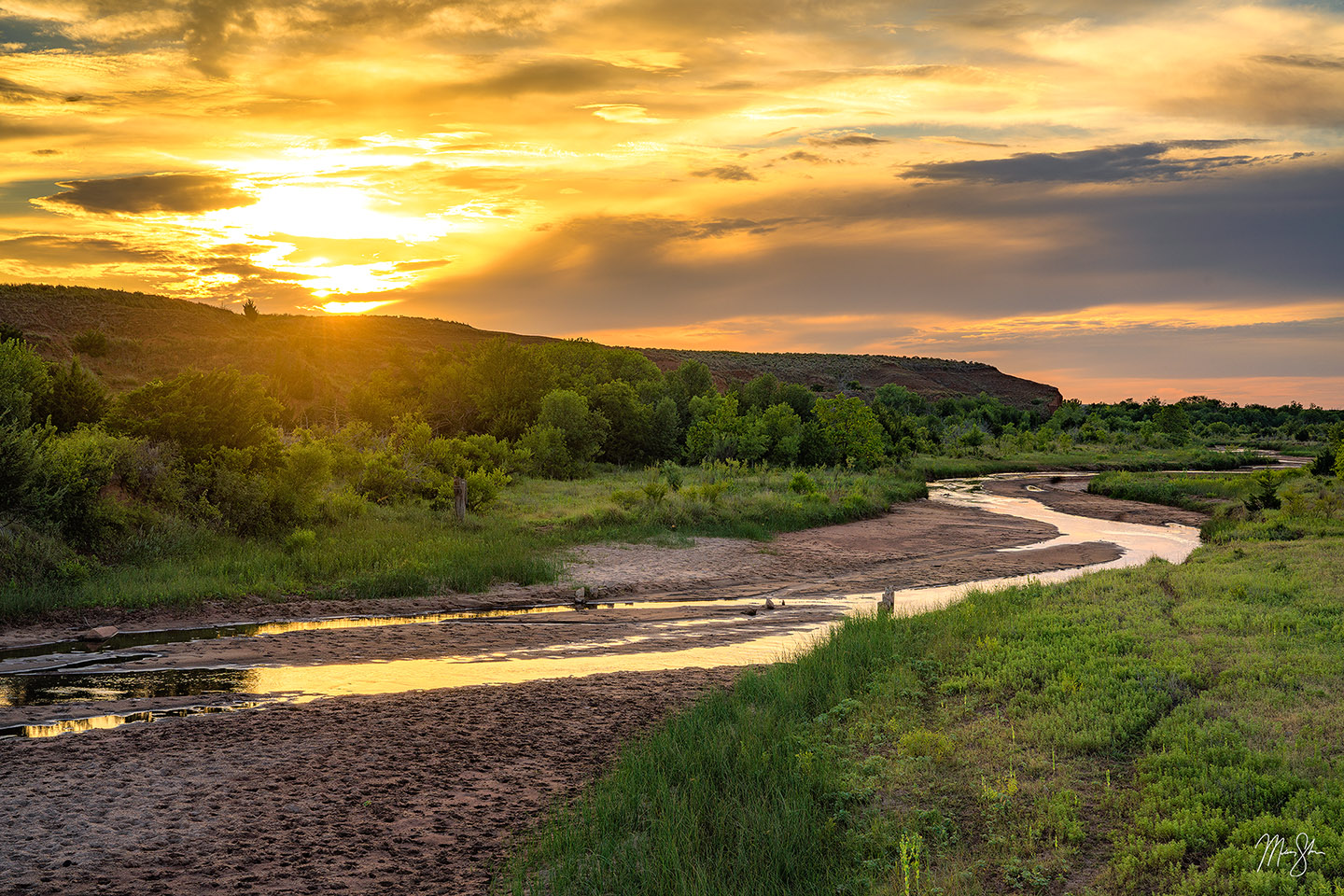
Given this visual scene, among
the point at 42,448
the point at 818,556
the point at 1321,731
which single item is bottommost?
the point at 818,556

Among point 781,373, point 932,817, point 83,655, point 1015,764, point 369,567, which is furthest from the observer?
point 781,373

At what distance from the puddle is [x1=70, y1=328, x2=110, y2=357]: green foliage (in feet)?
222

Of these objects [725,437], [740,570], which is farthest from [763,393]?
[740,570]

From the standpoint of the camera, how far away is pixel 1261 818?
6.69 m

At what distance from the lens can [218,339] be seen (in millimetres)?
86000

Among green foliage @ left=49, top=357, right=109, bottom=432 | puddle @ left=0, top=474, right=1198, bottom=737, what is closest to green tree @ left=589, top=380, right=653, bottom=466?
green foliage @ left=49, top=357, right=109, bottom=432

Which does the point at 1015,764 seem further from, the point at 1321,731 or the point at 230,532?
the point at 230,532

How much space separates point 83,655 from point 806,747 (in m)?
13.5

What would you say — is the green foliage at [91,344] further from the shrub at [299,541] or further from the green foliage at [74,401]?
the shrub at [299,541]

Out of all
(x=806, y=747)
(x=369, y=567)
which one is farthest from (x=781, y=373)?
(x=806, y=747)

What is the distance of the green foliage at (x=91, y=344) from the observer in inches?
2842

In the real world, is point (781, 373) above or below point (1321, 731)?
above

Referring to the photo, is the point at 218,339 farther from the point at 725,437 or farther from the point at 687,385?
the point at 725,437

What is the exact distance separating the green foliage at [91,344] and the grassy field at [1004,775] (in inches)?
3089
